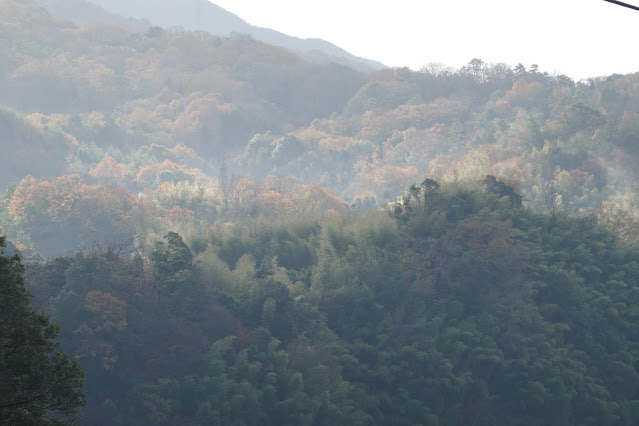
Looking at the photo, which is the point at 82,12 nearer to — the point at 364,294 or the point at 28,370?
the point at 364,294

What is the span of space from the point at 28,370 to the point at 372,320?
20494 millimetres

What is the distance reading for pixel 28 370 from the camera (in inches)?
518

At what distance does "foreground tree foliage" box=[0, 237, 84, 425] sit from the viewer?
1302cm

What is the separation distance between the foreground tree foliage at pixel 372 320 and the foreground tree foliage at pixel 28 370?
39.6 ft

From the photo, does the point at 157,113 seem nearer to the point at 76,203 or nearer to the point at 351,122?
the point at 351,122

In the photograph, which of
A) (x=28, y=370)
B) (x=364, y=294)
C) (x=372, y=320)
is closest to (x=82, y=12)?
(x=364, y=294)

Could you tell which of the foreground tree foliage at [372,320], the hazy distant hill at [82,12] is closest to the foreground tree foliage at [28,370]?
the foreground tree foliage at [372,320]

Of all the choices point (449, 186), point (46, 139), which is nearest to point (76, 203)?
point (449, 186)

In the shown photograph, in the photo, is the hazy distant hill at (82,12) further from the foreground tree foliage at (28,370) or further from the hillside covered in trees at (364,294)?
the foreground tree foliage at (28,370)

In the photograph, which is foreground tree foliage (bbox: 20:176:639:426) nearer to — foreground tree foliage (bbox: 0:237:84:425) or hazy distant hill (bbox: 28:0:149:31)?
foreground tree foliage (bbox: 0:237:84:425)

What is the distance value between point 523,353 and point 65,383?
2132cm

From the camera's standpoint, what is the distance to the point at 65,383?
1309 cm

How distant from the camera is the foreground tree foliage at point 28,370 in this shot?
13.0 m

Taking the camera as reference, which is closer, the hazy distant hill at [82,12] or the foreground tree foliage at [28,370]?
the foreground tree foliage at [28,370]
